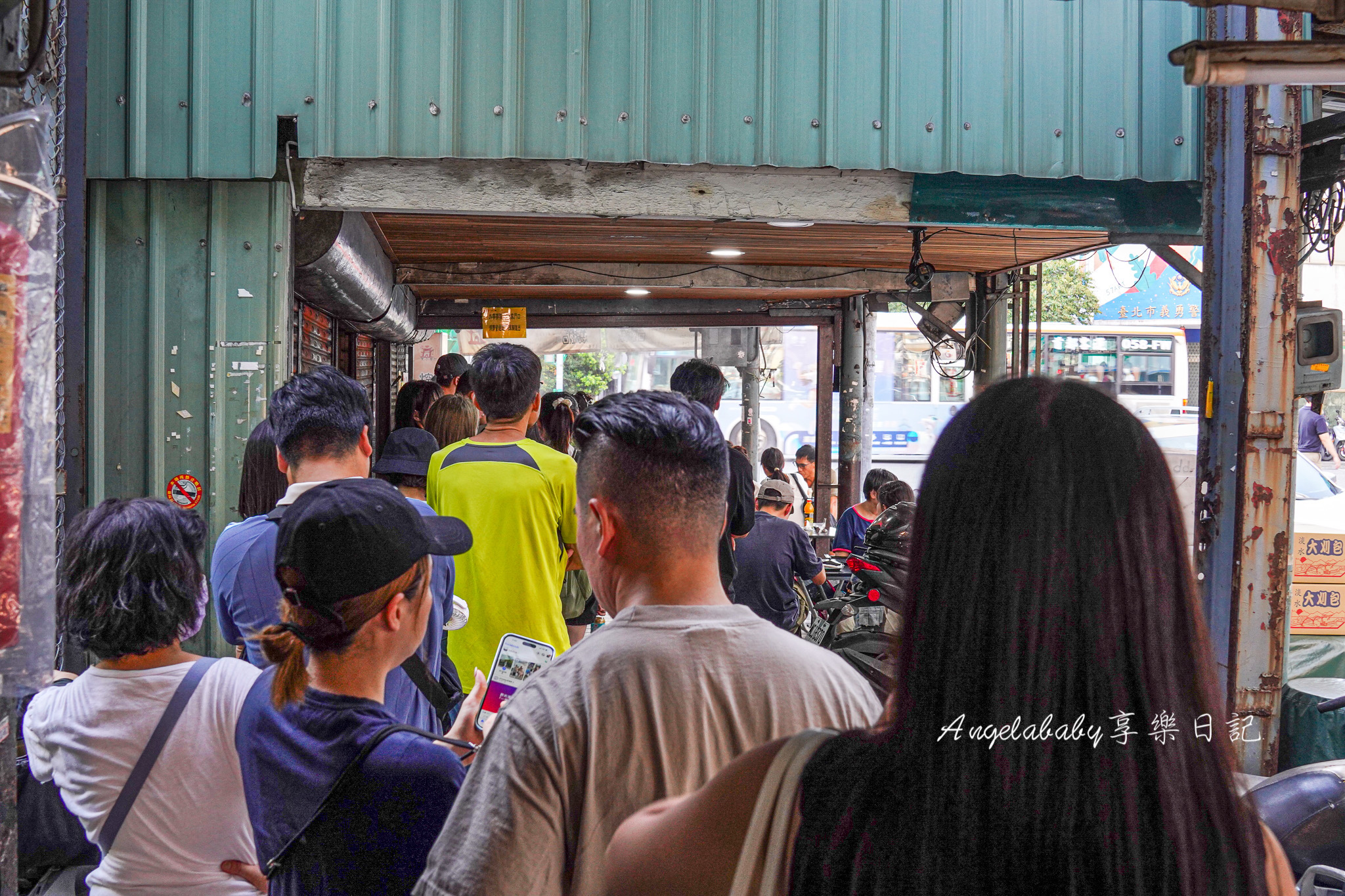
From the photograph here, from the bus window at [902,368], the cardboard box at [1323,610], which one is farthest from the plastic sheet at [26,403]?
the bus window at [902,368]

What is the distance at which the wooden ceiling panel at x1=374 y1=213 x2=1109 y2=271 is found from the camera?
6805 mm

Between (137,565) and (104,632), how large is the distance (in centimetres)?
16

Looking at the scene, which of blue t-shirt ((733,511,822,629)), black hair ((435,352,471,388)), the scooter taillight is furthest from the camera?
black hair ((435,352,471,388))

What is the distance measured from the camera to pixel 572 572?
4562mm

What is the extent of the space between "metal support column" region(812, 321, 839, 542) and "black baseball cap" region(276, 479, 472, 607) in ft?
30.0

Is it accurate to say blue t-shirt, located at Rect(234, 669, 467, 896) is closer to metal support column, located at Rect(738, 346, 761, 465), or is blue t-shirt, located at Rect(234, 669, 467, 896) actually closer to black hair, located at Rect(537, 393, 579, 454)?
black hair, located at Rect(537, 393, 579, 454)

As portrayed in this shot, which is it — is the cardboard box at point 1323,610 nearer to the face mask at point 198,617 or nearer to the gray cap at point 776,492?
the gray cap at point 776,492

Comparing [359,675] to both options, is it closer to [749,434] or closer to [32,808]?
[32,808]

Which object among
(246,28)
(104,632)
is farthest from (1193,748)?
(246,28)

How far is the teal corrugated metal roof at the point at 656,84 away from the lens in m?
4.47

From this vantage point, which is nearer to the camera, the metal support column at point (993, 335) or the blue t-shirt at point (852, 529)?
the blue t-shirt at point (852, 529)

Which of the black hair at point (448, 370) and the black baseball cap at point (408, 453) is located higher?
the black hair at point (448, 370)

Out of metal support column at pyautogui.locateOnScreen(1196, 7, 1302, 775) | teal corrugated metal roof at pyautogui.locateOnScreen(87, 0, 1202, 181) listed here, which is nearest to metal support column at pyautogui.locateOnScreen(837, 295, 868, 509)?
teal corrugated metal roof at pyautogui.locateOnScreen(87, 0, 1202, 181)

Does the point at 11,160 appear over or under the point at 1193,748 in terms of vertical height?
over
